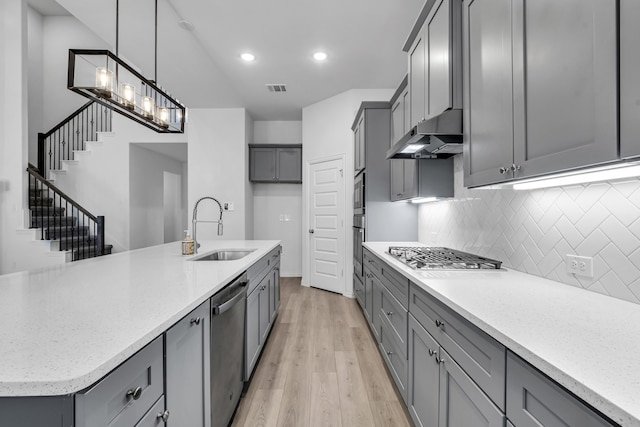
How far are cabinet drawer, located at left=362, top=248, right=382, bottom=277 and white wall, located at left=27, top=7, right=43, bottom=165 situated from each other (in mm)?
6784

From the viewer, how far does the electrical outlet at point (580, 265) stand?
3.87 feet

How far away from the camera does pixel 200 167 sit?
16.7 ft

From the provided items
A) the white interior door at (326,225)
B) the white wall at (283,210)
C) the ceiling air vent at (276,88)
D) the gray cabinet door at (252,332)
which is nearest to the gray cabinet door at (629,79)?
the gray cabinet door at (252,332)

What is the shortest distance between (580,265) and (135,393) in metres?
1.70

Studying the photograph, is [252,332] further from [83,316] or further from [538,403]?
[538,403]

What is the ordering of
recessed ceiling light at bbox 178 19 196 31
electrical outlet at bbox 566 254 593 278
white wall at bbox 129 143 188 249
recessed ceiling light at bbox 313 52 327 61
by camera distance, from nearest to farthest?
electrical outlet at bbox 566 254 593 278 → recessed ceiling light at bbox 178 19 196 31 → recessed ceiling light at bbox 313 52 327 61 → white wall at bbox 129 143 188 249

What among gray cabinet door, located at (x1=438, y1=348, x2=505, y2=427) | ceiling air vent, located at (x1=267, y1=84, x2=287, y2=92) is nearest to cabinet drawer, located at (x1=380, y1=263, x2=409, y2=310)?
gray cabinet door, located at (x1=438, y1=348, x2=505, y2=427)

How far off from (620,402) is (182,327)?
3.87 ft

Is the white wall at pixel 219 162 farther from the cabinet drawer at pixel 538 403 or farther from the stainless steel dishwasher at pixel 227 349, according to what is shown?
the cabinet drawer at pixel 538 403

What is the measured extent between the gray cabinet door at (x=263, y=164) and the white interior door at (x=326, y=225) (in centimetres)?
85

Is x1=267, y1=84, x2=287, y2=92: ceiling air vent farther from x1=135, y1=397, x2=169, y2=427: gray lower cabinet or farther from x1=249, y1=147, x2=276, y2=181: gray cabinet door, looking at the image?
x1=135, y1=397, x2=169, y2=427: gray lower cabinet

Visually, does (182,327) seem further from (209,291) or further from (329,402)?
(329,402)

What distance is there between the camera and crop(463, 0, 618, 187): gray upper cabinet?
2.64 feet

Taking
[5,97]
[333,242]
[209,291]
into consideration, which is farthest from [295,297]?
[5,97]
